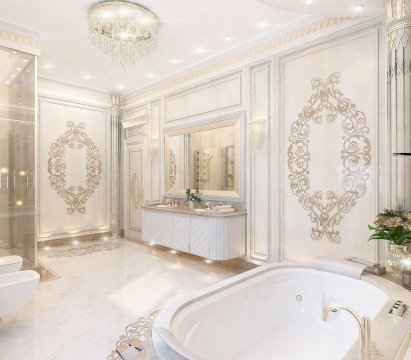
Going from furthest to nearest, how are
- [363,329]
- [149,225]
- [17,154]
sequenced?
[149,225] < [17,154] < [363,329]

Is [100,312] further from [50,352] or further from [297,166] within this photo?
[297,166]

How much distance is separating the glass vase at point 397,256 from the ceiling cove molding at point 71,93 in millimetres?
5847

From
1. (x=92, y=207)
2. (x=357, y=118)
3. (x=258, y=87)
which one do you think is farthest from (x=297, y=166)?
(x=92, y=207)

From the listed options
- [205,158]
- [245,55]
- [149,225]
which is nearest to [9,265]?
[149,225]

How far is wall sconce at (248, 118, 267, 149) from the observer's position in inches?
159

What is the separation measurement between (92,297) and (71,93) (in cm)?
425

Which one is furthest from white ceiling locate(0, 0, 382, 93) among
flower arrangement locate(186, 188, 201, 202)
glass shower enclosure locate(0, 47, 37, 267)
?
flower arrangement locate(186, 188, 201, 202)

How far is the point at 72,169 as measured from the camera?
6.00m

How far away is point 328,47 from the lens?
11.3 feet

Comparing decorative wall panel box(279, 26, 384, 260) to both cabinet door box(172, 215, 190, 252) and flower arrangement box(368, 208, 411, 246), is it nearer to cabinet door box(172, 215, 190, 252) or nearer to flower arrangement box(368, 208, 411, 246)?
flower arrangement box(368, 208, 411, 246)

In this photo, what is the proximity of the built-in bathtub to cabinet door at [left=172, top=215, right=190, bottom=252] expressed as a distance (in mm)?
1990

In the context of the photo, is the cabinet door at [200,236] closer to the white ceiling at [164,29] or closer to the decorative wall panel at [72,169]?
the white ceiling at [164,29]

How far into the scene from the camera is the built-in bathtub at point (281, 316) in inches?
71.4

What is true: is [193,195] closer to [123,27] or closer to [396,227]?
[123,27]
